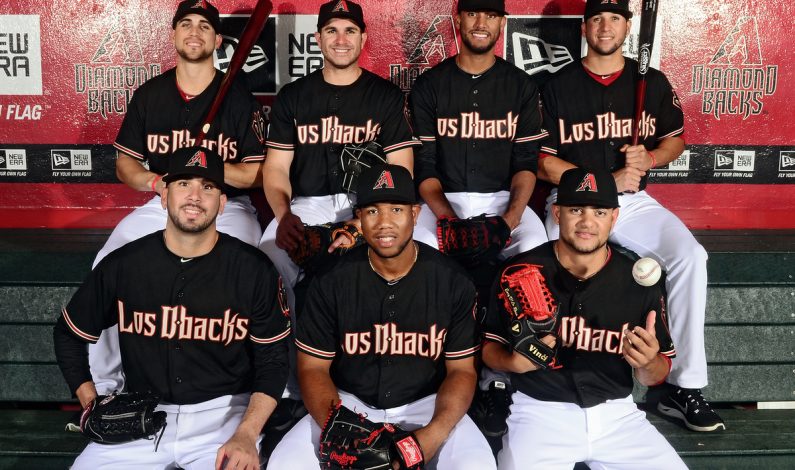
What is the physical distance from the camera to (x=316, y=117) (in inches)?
180

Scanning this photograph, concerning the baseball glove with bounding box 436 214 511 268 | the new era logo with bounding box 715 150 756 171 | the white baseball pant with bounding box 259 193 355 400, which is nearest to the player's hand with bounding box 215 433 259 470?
the white baseball pant with bounding box 259 193 355 400

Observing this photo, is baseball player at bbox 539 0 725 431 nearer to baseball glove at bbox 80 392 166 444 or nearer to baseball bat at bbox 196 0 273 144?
baseball bat at bbox 196 0 273 144

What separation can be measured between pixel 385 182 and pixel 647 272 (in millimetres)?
1092

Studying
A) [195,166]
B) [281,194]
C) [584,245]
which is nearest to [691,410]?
[584,245]

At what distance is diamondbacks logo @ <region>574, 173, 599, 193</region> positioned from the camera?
3.45 m

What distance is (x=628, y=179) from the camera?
14.8 ft

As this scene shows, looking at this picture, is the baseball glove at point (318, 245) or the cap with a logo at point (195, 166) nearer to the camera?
the cap with a logo at point (195, 166)

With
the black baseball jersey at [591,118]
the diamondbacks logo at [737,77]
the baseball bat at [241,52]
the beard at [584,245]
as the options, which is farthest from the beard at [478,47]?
the diamondbacks logo at [737,77]

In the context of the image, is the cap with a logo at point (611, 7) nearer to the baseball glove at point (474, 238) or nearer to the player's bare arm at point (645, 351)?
the baseball glove at point (474, 238)

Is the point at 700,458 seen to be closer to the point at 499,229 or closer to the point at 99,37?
the point at 499,229

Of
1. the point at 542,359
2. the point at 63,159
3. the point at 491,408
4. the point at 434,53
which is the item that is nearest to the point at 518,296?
the point at 542,359

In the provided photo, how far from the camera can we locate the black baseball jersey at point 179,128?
458cm

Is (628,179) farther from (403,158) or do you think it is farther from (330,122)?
(330,122)

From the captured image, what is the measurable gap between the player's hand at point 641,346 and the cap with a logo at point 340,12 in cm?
219
